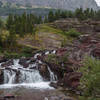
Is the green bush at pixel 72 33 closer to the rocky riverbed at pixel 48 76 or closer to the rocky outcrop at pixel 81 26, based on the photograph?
the rocky outcrop at pixel 81 26

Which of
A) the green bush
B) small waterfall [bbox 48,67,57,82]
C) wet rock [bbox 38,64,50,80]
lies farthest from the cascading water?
the green bush

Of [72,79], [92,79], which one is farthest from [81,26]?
[92,79]

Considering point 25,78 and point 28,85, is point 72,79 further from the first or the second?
point 25,78

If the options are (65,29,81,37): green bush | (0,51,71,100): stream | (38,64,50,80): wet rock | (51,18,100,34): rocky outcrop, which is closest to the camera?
(0,51,71,100): stream

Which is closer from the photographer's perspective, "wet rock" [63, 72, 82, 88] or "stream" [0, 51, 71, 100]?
"stream" [0, 51, 71, 100]

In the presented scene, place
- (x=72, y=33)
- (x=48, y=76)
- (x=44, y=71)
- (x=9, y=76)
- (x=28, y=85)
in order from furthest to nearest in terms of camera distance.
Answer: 1. (x=72, y=33)
2. (x=44, y=71)
3. (x=48, y=76)
4. (x=9, y=76)
5. (x=28, y=85)

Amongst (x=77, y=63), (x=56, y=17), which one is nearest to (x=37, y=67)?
(x=77, y=63)

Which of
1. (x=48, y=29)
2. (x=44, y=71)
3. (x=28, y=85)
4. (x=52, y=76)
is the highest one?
(x=48, y=29)

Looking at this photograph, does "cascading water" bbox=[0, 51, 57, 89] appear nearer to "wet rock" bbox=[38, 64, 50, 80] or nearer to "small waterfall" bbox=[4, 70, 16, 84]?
"small waterfall" bbox=[4, 70, 16, 84]

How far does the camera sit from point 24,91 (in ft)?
107

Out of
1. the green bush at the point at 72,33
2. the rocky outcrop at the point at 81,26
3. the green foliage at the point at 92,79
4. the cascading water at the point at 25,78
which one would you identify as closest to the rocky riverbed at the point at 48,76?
the cascading water at the point at 25,78

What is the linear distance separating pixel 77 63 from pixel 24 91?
13.6m

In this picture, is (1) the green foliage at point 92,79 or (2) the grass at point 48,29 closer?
(1) the green foliage at point 92,79

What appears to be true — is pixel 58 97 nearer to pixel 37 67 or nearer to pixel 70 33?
pixel 37 67
